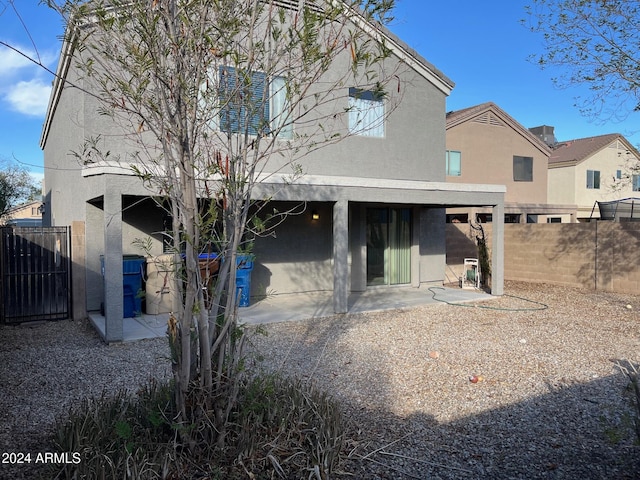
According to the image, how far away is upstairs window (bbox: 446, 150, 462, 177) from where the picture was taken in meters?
22.3

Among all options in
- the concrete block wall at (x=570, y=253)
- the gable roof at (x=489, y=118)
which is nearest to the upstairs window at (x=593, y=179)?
the gable roof at (x=489, y=118)

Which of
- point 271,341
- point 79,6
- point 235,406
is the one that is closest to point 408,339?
point 271,341

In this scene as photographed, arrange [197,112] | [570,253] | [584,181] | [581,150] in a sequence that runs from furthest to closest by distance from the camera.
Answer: [581,150]
[584,181]
[570,253]
[197,112]

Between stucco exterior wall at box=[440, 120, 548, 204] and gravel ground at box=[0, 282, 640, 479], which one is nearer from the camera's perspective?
gravel ground at box=[0, 282, 640, 479]

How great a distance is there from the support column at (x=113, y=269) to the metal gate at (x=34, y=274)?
263 centimetres

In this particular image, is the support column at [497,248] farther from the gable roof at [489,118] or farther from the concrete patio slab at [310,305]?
the gable roof at [489,118]

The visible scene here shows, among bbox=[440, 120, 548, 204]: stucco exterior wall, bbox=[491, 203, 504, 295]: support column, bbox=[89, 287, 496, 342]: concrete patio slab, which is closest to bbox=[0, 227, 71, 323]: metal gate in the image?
bbox=[89, 287, 496, 342]: concrete patio slab

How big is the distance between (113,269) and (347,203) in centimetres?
434

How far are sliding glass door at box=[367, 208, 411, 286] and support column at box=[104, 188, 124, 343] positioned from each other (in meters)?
6.95

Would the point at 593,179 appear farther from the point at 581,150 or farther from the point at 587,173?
the point at 581,150

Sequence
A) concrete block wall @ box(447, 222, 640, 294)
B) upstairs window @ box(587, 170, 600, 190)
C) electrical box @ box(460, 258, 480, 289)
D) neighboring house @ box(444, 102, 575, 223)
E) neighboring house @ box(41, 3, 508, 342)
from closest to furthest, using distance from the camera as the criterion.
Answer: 1. neighboring house @ box(41, 3, 508, 342)
2. concrete block wall @ box(447, 222, 640, 294)
3. electrical box @ box(460, 258, 480, 289)
4. neighboring house @ box(444, 102, 575, 223)
5. upstairs window @ box(587, 170, 600, 190)

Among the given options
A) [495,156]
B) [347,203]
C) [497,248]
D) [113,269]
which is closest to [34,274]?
[113,269]

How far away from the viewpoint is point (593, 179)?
29.7m

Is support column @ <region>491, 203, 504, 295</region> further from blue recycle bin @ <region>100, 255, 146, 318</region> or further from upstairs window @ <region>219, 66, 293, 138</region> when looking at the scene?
upstairs window @ <region>219, 66, 293, 138</region>
